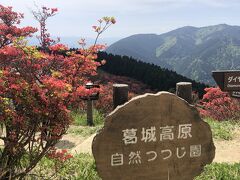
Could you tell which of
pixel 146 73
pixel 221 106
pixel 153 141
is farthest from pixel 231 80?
pixel 146 73

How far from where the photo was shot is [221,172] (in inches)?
274

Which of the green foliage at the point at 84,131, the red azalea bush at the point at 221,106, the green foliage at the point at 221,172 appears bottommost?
the red azalea bush at the point at 221,106

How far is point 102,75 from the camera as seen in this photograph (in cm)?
4219

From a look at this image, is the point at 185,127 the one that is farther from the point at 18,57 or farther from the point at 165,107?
the point at 18,57

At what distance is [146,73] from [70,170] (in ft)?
117

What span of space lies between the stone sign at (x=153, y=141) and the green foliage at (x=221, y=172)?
5.60 ft

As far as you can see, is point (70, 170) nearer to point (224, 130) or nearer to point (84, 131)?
point (224, 130)

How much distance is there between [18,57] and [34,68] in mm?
279

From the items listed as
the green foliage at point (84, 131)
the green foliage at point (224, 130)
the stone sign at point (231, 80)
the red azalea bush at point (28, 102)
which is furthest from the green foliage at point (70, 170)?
the green foliage at point (84, 131)

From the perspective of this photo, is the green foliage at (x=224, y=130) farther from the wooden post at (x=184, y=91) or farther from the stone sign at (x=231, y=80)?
the wooden post at (x=184, y=91)

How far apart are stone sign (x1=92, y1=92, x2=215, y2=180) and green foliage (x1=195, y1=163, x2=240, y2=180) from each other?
1.71 metres

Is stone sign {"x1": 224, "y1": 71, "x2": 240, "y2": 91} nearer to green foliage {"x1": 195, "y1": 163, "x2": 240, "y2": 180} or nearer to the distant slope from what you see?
green foliage {"x1": 195, "y1": 163, "x2": 240, "y2": 180}

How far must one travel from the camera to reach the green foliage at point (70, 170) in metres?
6.66

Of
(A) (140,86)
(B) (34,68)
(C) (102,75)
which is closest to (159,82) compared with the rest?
(A) (140,86)
